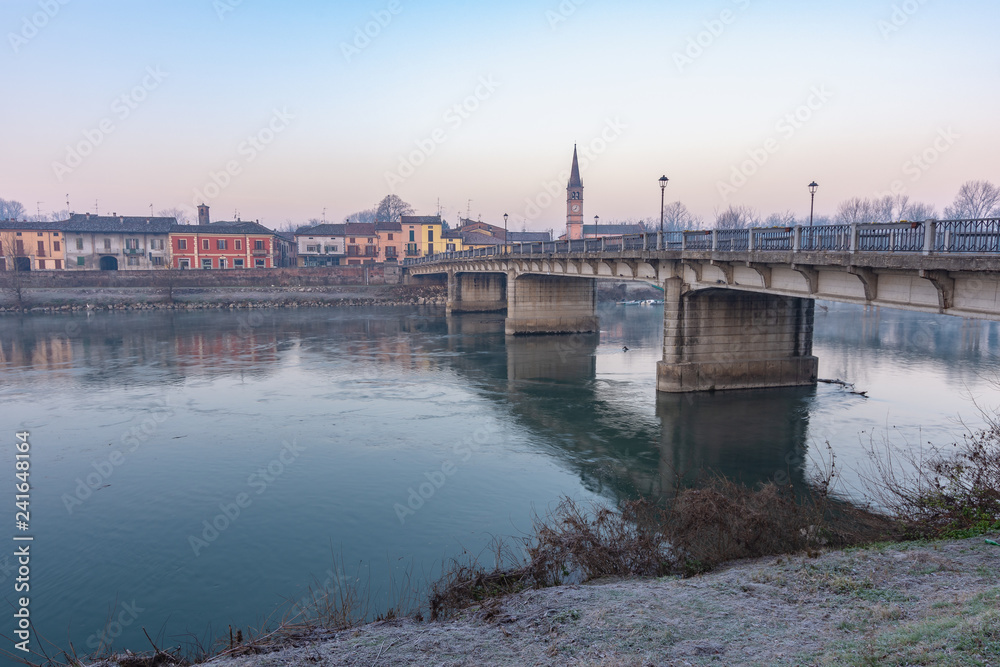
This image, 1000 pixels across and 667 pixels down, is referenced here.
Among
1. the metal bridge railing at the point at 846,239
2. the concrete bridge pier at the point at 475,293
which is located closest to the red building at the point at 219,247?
the concrete bridge pier at the point at 475,293

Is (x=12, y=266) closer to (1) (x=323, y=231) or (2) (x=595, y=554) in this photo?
(1) (x=323, y=231)

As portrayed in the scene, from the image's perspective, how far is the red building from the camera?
96.0 metres

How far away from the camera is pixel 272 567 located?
13641 mm

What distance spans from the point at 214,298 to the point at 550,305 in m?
49.8

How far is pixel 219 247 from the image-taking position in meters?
96.7

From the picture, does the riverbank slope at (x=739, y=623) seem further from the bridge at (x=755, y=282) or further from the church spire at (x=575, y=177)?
the church spire at (x=575, y=177)

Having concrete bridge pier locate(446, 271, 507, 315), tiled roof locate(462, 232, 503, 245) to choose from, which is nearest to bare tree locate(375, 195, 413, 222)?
tiled roof locate(462, 232, 503, 245)

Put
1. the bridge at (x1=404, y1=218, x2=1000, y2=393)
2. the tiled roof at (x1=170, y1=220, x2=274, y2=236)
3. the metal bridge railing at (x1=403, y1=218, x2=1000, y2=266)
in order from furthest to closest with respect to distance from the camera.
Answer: the tiled roof at (x1=170, y1=220, x2=274, y2=236) → the bridge at (x1=404, y1=218, x2=1000, y2=393) → the metal bridge railing at (x1=403, y1=218, x2=1000, y2=266)

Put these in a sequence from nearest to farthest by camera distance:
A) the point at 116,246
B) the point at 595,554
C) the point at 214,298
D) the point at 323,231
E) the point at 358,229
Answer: the point at 595,554 → the point at 214,298 → the point at 116,246 → the point at 323,231 → the point at 358,229

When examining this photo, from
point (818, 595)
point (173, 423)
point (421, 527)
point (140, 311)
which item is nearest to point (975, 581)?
point (818, 595)

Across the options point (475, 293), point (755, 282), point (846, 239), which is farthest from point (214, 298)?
point (846, 239)

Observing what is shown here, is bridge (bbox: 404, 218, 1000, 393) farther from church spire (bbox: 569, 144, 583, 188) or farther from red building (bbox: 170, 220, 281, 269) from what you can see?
church spire (bbox: 569, 144, 583, 188)

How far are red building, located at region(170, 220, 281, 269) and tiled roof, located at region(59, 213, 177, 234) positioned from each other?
2.83 m

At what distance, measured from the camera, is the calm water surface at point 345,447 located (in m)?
13.4
